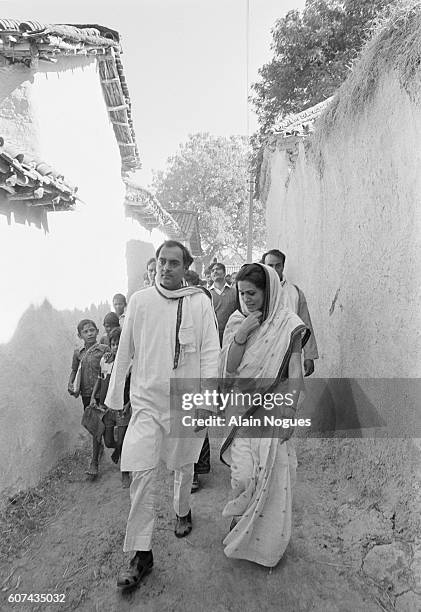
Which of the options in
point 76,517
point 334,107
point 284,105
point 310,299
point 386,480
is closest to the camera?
point 386,480

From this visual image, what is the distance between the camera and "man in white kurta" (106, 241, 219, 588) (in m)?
2.60

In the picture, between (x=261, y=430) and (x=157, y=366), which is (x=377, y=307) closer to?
(x=261, y=430)

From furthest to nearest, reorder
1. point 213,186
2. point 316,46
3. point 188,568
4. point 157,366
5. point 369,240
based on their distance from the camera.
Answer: point 213,186, point 316,46, point 369,240, point 157,366, point 188,568

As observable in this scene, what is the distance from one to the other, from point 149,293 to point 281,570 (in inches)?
73.3

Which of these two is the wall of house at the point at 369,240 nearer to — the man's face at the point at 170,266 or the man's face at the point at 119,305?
the man's face at the point at 170,266

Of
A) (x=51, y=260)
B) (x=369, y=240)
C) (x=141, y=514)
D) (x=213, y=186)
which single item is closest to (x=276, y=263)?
(x=369, y=240)

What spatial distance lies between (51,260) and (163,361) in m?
2.31

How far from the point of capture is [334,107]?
4.24 metres

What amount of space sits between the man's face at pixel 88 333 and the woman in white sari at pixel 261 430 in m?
1.70

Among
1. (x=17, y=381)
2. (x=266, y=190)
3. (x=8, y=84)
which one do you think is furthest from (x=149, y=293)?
(x=266, y=190)

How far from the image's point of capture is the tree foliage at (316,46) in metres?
11.1

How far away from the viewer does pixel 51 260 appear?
14.5ft

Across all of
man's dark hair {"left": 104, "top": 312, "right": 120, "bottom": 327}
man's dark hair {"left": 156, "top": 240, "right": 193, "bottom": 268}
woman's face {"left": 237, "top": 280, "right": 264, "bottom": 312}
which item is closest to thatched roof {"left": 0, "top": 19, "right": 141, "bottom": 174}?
man's dark hair {"left": 104, "top": 312, "right": 120, "bottom": 327}

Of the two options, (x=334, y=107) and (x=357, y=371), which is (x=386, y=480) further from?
(x=334, y=107)
